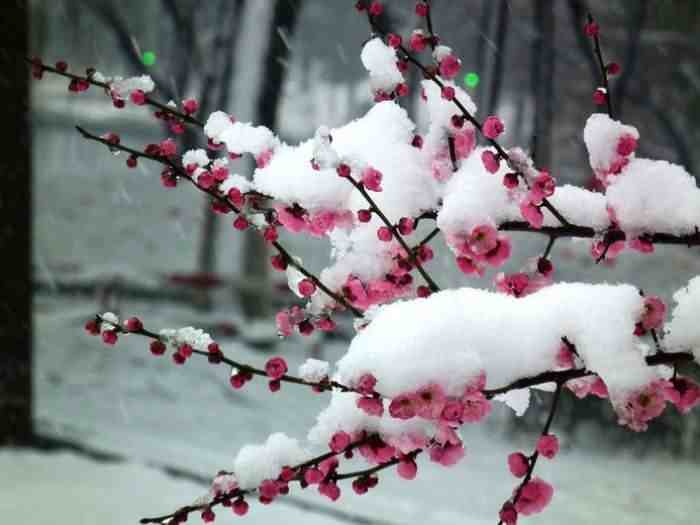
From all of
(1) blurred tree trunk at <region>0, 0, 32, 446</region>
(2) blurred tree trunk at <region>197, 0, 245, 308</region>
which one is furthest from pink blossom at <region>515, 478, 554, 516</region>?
(2) blurred tree trunk at <region>197, 0, 245, 308</region>

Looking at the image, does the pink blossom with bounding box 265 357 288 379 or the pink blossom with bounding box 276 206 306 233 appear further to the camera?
the pink blossom with bounding box 276 206 306 233

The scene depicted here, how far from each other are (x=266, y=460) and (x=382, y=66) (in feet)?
3.11

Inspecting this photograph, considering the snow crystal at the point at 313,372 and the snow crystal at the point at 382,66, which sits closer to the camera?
the snow crystal at the point at 313,372

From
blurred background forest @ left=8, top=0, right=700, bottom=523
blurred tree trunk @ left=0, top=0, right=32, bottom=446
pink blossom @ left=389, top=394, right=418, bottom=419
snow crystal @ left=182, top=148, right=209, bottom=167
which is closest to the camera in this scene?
pink blossom @ left=389, top=394, right=418, bottom=419

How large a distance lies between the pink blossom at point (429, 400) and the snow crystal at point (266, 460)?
14.8 inches

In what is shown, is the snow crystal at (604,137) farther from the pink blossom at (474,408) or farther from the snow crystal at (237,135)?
the snow crystal at (237,135)

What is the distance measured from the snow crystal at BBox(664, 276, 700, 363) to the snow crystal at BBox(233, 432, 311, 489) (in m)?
0.78

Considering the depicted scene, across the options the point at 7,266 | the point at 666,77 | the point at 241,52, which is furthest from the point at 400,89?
the point at 666,77

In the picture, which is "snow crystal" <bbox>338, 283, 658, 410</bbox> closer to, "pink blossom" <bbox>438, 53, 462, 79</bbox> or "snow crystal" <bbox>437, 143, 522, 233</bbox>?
"snow crystal" <bbox>437, 143, 522, 233</bbox>

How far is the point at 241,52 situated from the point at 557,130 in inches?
735

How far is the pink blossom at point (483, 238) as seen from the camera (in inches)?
65.3

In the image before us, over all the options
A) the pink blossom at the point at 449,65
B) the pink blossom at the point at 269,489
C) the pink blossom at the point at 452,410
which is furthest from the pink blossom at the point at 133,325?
the pink blossom at the point at 449,65

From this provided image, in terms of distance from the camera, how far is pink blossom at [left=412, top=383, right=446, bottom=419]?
1.47 metres

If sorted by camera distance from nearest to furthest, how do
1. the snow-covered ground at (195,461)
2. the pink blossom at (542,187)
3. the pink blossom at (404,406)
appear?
1. the pink blossom at (404,406)
2. the pink blossom at (542,187)
3. the snow-covered ground at (195,461)
